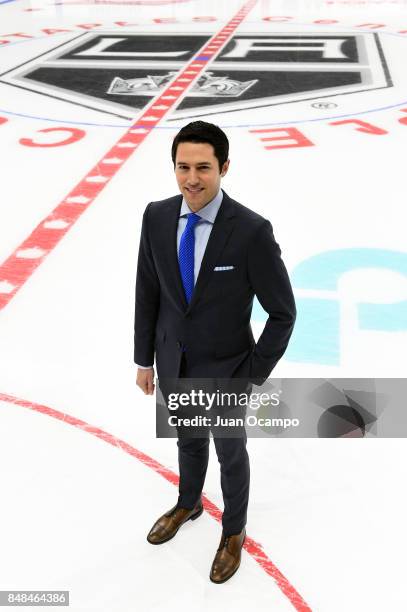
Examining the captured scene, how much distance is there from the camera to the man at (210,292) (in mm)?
1843

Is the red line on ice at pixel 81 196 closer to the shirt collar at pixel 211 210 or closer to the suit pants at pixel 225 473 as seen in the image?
the suit pants at pixel 225 473

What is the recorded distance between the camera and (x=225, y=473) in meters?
2.17

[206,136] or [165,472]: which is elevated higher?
[206,136]

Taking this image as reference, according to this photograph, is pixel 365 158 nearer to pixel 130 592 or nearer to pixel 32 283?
pixel 32 283

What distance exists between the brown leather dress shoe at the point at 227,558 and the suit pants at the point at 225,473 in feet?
0.10

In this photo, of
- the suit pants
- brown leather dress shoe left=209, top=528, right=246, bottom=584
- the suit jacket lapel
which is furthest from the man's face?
brown leather dress shoe left=209, top=528, right=246, bottom=584

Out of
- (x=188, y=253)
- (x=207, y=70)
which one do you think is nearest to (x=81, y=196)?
(x=188, y=253)

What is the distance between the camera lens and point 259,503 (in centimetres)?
256

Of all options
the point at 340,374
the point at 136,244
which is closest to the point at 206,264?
the point at 340,374

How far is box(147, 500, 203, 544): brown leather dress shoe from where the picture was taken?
7.70ft

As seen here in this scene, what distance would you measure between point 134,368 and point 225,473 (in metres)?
1.24

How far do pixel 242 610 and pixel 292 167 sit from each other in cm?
425

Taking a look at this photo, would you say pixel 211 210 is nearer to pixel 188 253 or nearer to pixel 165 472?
pixel 188 253

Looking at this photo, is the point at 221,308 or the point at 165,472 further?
the point at 165,472
